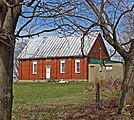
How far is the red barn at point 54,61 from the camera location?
52341 mm

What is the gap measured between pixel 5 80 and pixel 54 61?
48.7 meters

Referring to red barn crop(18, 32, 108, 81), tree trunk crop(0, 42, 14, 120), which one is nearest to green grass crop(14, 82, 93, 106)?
tree trunk crop(0, 42, 14, 120)

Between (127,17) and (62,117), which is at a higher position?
(127,17)

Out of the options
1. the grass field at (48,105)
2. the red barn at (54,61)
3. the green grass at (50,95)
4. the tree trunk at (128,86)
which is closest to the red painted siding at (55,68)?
the red barn at (54,61)

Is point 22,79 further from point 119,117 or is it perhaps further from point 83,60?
point 119,117

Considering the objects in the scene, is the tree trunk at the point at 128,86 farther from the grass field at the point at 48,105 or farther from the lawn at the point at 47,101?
the lawn at the point at 47,101

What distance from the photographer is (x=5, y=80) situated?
6.98 meters

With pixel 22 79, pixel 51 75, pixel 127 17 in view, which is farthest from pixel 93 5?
pixel 22 79

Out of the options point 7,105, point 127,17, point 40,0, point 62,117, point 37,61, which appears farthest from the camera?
point 37,61

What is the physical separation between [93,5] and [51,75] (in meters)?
42.7

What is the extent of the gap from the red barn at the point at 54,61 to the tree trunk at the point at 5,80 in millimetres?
43653

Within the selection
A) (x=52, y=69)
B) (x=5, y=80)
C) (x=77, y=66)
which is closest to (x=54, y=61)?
(x=52, y=69)

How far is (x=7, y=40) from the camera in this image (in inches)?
261

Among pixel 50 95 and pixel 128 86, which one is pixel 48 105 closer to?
pixel 128 86
